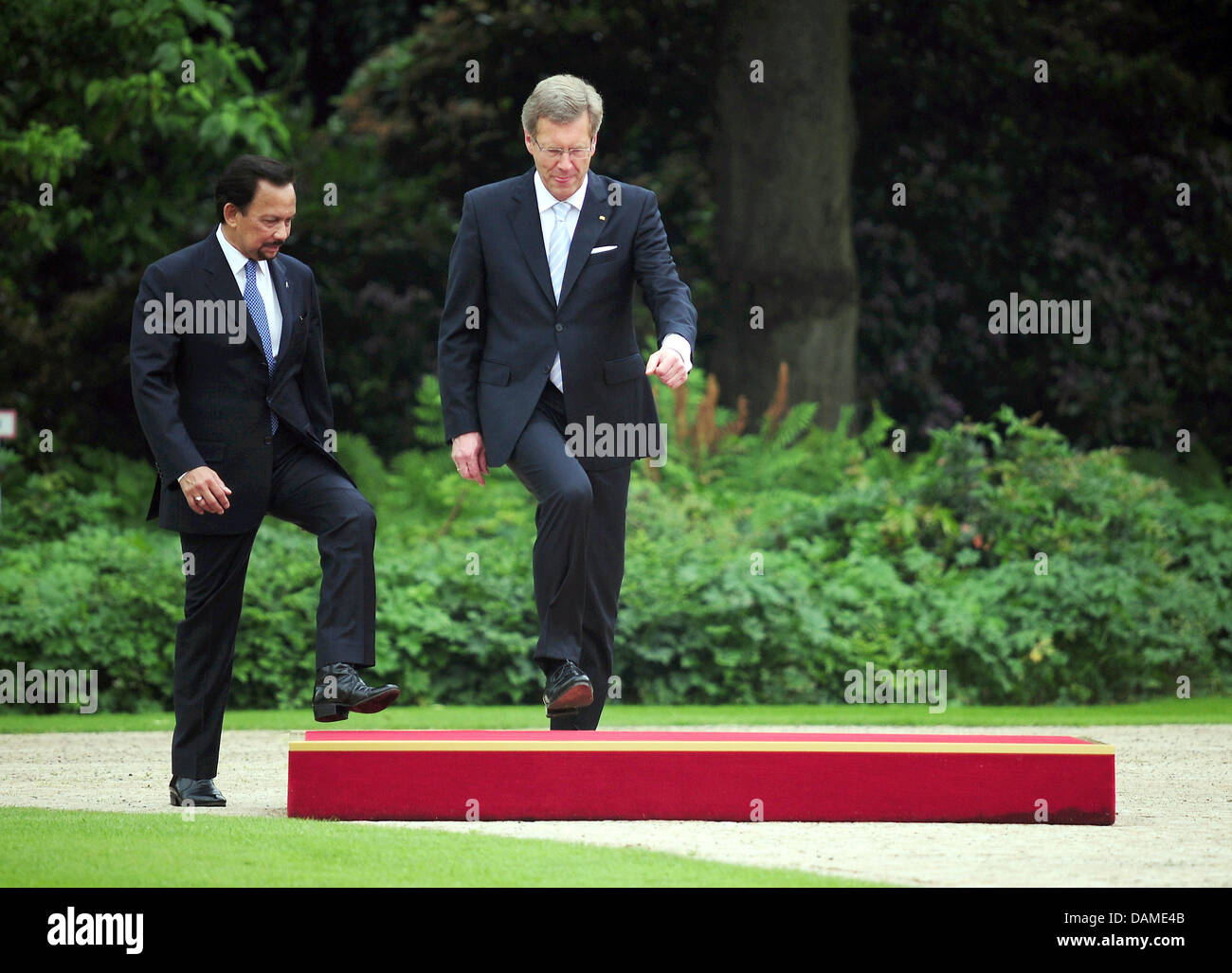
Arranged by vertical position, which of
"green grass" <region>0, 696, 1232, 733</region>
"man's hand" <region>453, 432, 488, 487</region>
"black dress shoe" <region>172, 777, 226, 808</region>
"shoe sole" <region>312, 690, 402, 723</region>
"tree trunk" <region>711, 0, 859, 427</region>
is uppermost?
"tree trunk" <region>711, 0, 859, 427</region>

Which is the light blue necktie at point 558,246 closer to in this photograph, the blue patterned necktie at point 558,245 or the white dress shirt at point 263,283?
the blue patterned necktie at point 558,245

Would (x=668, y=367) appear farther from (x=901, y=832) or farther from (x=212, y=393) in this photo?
(x=901, y=832)

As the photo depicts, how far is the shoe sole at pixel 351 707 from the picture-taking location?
6.10 metres

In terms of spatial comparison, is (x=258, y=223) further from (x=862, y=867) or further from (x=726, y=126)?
(x=726, y=126)

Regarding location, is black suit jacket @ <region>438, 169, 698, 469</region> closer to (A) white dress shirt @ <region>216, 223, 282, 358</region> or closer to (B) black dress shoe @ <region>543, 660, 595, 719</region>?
(A) white dress shirt @ <region>216, 223, 282, 358</region>

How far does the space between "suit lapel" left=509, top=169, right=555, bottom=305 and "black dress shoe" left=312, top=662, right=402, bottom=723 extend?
60.0 inches

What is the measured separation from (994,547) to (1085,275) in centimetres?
732

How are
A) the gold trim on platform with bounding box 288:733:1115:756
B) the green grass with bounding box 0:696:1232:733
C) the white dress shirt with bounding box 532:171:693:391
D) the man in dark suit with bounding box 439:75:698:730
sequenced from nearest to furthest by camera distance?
1. the gold trim on platform with bounding box 288:733:1115:756
2. the man in dark suit with bounding box 439:75:698:730
3. the white dress shirt with bounding box 532:171:693:391
4. the green grass with bounding box 0:696:1232:733

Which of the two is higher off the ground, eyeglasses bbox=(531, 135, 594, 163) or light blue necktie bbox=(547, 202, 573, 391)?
eyeglasses bbox=(531, 135, 594, 163)

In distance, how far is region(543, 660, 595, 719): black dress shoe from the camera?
622 centimetres

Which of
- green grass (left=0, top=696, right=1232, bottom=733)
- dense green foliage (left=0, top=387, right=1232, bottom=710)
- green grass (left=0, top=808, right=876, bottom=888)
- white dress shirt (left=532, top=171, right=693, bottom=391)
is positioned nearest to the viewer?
Answer: green grass (left=0, top=808, right=876, bottom=888)

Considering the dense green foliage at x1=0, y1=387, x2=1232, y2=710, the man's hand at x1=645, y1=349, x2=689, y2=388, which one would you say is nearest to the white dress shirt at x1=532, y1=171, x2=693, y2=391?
the man's hand at x1=645, y1=349, x2=689, y2=388

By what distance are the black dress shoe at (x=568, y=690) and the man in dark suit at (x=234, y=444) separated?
0.60m

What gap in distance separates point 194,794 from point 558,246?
2374mm
